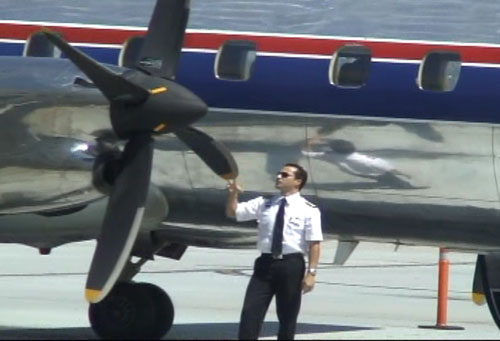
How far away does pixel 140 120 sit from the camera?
12.8 m

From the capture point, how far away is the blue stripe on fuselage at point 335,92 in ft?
45.2

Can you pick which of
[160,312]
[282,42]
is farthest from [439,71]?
[160,312]

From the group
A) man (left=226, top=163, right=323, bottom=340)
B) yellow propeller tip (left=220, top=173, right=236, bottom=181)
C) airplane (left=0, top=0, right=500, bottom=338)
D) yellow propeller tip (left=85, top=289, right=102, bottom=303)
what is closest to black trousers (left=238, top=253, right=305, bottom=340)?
man (left=226, top=163, right=323, bottom=340)

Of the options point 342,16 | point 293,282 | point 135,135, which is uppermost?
point 342,16

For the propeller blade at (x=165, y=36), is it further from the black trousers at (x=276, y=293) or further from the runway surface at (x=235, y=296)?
the runway surface at (x=235, y=296)

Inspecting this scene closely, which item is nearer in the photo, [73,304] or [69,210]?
[69,210]

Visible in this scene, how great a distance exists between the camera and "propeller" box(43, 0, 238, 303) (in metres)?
12.7

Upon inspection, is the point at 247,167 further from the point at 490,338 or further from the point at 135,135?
the point at 490,338

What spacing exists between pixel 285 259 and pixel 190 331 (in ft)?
14.1

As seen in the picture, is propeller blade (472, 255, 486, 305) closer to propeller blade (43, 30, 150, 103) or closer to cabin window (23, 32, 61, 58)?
propeller blade (43, 30, 150, 103)

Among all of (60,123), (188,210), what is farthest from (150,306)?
(60,123)

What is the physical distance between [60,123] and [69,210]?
0.80 meters

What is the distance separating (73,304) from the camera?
1862 cm

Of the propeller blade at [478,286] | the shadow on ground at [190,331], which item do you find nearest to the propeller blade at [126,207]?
the shadow on ground at [190,331]
